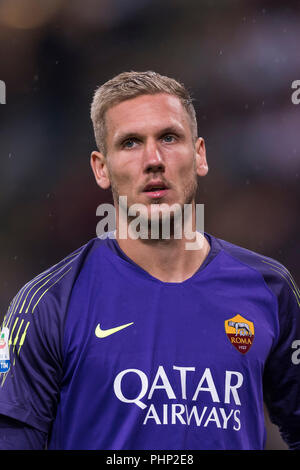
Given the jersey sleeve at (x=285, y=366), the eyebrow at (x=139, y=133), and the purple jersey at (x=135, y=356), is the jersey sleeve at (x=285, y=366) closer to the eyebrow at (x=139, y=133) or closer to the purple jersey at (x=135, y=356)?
the purple jersey at (x=135, y=356)

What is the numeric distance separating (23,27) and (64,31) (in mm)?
351

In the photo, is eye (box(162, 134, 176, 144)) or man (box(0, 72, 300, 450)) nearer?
man (box(0, 72, 300, 450))

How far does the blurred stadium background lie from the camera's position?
6238mm

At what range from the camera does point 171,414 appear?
9.20 feet

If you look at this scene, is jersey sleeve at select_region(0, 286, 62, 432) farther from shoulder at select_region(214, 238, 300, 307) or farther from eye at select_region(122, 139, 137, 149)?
shoulder at select_region(214, 238, 300, 307)

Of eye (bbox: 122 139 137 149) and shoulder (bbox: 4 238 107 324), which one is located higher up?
eye (bbox: 122 139 137 149)

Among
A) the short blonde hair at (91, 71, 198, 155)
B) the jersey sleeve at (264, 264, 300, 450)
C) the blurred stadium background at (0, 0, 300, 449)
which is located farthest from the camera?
the blurred stadium background at (0, 0, 300, 449)

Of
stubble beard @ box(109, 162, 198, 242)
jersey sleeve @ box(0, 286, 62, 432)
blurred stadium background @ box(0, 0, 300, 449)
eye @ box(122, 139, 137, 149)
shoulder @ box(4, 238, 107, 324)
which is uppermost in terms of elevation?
blurred stadium background @ box(0, 0, 300, 449)

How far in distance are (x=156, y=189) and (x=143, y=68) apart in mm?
3852

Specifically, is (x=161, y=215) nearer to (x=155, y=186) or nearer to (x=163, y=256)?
(x=155, y=186)

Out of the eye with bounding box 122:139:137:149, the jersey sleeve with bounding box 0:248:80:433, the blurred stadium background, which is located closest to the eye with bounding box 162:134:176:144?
the eye with bounding box 122:139:137:149

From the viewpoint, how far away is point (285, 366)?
3.21m

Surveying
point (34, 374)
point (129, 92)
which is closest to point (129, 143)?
point (129, 92)

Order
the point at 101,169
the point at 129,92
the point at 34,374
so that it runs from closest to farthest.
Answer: the point at 34,374 < the point at 129,92 < the point at 101,169
